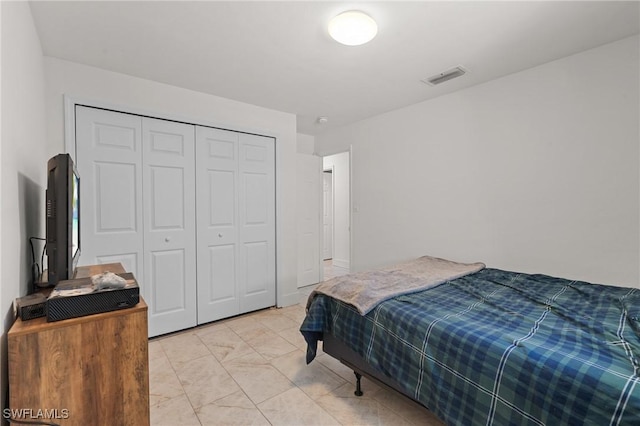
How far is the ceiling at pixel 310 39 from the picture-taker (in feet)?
5.68

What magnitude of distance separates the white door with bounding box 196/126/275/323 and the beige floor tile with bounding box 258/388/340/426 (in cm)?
148

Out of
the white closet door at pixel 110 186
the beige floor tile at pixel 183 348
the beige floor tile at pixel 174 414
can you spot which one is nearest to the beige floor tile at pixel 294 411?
the beige floor tile at pixel 174 414

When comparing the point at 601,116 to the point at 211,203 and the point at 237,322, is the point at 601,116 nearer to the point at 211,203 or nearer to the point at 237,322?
the point at 211,203

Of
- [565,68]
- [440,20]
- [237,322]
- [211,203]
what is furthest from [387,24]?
[237,322]

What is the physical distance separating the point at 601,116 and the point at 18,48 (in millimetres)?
3648

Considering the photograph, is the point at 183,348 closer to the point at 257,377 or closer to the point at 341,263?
the point at 257,377

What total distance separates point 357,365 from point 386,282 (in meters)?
0.58

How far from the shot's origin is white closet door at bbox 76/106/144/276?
2.37 metres

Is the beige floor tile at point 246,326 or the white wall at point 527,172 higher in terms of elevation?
the white wall at point 527,172

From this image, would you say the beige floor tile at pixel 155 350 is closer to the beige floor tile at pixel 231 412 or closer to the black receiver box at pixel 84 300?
the beige floor tile at pixel 231 412

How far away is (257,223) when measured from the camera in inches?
134

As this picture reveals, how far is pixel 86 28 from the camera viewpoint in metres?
1.90
